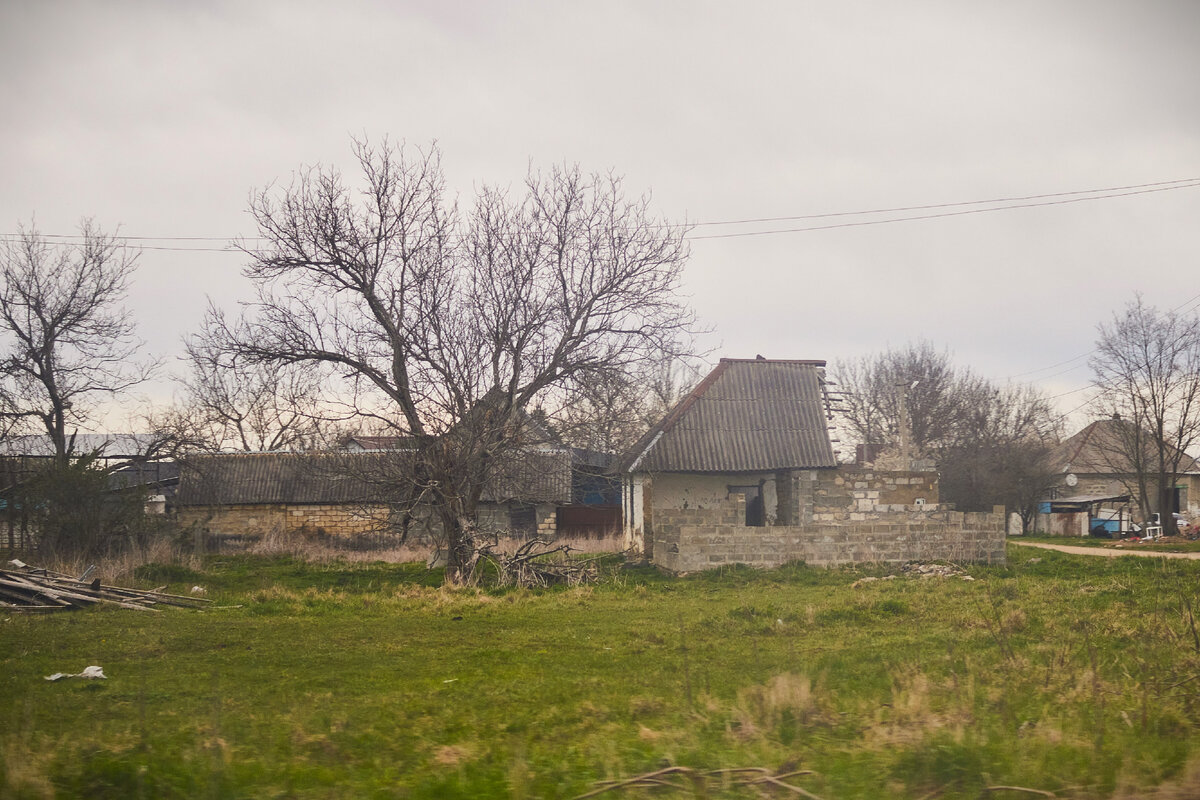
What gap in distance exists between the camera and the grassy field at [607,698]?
4609mm

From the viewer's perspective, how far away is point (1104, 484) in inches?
1759

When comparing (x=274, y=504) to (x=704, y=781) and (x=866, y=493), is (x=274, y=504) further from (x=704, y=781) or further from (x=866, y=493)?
(x=704, y=781)

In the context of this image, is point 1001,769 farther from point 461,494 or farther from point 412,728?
point 461,494

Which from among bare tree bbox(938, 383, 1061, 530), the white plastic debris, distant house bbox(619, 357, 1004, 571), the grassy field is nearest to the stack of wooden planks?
the grassy field

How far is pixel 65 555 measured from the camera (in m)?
18.4

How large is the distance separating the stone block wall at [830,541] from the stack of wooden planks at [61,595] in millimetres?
8423

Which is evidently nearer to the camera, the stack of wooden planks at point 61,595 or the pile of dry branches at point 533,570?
the stack of wooden planks at point 61,595

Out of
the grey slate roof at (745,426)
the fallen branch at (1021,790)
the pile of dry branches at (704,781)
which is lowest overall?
the fallen branch at (1021,790)

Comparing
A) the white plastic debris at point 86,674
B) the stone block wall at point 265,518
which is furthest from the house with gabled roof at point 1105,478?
the white plastic debris at point 86,674

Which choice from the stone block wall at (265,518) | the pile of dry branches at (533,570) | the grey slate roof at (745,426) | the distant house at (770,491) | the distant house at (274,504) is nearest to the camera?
the pile of dry branches at (533,570)

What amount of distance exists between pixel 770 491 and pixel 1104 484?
29203 mm

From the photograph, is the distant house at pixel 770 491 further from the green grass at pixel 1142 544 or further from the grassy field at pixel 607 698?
the green grass at pixel 1142 544

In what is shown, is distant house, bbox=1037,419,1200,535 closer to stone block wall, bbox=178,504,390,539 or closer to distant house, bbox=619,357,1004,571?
distant house, bbox=619,357,1004,571

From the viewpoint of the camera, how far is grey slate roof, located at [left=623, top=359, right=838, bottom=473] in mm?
22328
